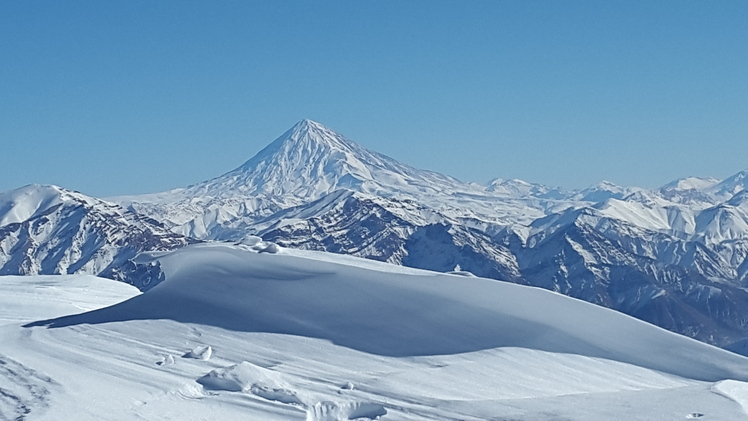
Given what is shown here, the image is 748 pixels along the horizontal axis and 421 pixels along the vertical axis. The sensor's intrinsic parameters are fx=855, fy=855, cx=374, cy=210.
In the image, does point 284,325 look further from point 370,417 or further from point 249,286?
point 370,417

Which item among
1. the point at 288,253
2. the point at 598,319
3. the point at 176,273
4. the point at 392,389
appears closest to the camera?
the point at 392,389

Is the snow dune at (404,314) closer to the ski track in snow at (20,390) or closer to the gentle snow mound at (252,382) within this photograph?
the gentle snow mound at (252,382)

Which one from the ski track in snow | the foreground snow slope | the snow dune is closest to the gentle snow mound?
the foreground snow slope

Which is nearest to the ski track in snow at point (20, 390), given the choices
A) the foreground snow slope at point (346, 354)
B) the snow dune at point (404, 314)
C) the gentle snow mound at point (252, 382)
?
the foreground snow slope at point (346, 354)

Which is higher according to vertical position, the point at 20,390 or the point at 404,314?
the point at 404,314

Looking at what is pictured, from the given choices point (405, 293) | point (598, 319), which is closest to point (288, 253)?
point (405, 293)

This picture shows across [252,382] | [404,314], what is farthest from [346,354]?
[252,382]

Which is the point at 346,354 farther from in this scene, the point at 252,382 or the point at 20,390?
the point at 20,390

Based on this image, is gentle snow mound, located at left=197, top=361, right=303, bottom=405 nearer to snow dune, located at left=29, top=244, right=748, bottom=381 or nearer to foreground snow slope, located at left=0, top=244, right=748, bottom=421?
foreground snow slope, located at left=0, top=244, right=748, bottom=421

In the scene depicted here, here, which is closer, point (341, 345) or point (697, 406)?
point (697, 406)

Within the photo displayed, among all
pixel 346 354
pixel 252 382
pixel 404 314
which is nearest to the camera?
pixel 252 382
